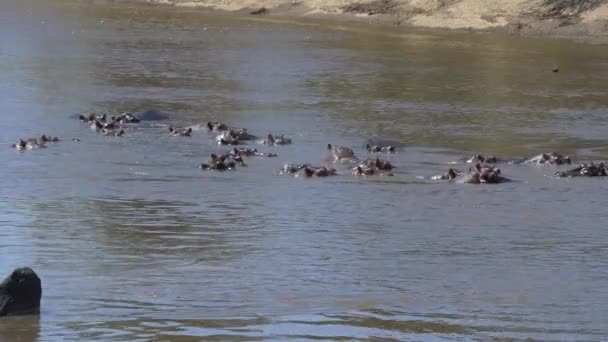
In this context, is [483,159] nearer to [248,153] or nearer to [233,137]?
[248,153]

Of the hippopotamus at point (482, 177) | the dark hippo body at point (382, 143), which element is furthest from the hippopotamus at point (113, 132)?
the hippopotamus at point (482, 177)

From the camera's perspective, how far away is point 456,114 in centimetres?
2022

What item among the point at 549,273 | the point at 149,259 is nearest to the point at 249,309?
the point at 149,259

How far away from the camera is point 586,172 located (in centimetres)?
1436

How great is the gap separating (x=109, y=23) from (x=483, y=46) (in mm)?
13036

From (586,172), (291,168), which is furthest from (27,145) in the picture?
(586,172)

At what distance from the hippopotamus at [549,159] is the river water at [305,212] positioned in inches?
14.8

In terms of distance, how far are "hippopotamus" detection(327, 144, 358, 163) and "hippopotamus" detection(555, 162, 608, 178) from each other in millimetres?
2438

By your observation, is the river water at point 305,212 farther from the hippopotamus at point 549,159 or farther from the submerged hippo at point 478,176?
the hippopotamus at point 549,159

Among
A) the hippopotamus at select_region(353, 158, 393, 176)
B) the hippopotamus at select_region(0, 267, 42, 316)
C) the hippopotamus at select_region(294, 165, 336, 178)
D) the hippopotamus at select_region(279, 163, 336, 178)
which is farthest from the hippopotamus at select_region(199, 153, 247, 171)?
the hippopotamus at select_region(0, 267, 42, 316)

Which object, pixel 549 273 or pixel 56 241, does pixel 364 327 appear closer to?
pixel 549 273

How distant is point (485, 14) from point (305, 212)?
2566 centimetres

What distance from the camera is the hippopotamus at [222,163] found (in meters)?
14.5

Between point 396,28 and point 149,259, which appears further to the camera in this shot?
point 396,28
